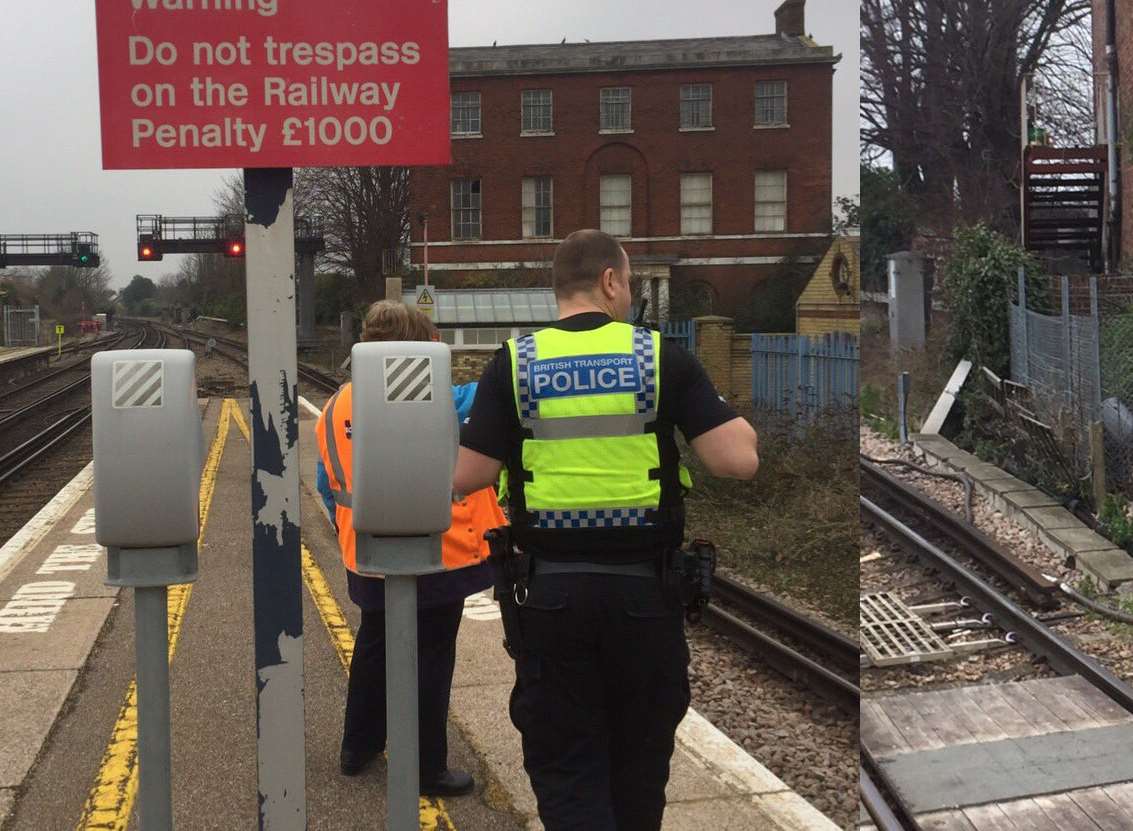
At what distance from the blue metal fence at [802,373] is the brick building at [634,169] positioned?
0.71 feet

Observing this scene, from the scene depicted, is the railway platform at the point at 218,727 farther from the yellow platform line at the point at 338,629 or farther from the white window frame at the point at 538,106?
the white window frame at the point at 538,106

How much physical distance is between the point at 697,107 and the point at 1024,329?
7.52 feet

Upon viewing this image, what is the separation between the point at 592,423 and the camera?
2168 mm

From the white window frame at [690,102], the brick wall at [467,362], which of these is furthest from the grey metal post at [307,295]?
the white window frame at [690,102]

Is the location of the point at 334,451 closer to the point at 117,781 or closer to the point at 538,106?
the point at 117,781

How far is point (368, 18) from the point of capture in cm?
214

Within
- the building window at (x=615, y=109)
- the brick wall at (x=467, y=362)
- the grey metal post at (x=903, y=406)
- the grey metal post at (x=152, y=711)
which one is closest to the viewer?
the grey metal post at (x=152, y=711)

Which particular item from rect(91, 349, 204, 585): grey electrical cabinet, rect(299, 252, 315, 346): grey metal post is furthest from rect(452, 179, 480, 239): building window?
rect(91, 349, 204, 585): grey electrical cabinet

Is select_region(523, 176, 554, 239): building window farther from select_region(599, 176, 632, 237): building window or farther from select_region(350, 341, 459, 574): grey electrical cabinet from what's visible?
select_region(350, 341, 459, 574): grey electrical cabinet

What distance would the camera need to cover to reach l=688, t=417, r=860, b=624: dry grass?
5730 mm

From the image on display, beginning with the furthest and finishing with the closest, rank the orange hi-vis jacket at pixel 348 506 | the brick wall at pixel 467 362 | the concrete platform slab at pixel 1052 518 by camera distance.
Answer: the brick wall at pixel 467 362
the orange hi-vis jacket at pixel 348 506
the concrete platform slab at pixel 1052 518

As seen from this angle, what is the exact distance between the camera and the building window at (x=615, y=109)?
4500 mm

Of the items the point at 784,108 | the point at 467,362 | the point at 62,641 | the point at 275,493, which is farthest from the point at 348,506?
the point at 467,362

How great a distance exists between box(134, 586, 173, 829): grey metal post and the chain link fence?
1.62 metres
